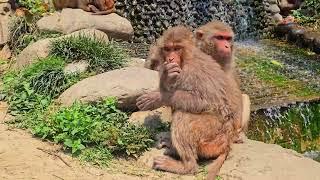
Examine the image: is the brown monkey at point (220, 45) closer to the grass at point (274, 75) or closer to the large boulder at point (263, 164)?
the large boulder at point (263, 164)

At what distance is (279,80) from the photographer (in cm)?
1053

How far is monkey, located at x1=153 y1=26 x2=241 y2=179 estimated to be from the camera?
5484 mm

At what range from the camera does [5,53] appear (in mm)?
9914

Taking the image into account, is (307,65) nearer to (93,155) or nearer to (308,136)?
(308,136)

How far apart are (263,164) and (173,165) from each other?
2.97 feet

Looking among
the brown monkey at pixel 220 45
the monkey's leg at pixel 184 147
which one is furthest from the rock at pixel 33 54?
the monkey's leg at pixel 184 147

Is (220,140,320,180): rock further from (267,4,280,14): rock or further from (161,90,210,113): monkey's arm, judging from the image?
(267,4,280,14): rock

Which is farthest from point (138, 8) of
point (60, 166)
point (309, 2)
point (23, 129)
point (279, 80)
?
point (60, 166)

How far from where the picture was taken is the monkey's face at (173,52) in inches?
218

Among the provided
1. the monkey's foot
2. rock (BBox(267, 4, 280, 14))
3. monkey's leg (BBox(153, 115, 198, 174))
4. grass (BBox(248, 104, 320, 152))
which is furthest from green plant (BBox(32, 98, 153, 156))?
rock (BBox(267, 4, 280, 14))

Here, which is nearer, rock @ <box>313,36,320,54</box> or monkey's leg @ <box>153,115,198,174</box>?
monkey's leg @ <box>153,115,198,174</box>

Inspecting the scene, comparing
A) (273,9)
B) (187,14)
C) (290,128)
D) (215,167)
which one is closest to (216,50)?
(215,167)

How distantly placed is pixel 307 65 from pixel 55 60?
5994 mm

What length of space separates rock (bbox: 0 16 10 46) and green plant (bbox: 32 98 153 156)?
4070 mm
